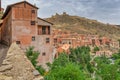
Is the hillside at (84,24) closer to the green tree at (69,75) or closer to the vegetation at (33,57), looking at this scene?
the vegetation at (33,57)

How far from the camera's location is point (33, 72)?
27.3 meters

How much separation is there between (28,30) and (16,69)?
36.0 ft

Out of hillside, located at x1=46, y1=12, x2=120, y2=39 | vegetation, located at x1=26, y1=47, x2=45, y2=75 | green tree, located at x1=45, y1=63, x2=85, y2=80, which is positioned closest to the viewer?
green tree, located at x1=45, y1=63, x2=85, y2=80

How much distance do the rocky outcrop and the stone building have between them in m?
7.98

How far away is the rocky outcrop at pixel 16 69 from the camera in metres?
26.2

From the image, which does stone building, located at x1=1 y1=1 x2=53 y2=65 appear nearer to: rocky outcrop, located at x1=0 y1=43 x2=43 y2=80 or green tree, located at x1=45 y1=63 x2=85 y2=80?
rocky outcrop, located at x1=0 y1=43 x2=43 y2=80

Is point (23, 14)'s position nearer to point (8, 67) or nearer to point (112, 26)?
point (8, 67)

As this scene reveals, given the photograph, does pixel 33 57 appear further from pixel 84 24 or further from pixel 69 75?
pixel 84 24

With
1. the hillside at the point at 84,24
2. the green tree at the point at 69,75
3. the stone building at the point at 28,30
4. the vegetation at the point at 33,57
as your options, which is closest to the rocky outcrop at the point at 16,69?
the green tree at the point at 69,75

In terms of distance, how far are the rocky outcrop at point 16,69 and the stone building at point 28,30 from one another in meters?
7.98

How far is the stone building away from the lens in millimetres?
35969

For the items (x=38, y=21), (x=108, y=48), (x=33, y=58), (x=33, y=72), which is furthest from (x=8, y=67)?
(x=108, y=48)

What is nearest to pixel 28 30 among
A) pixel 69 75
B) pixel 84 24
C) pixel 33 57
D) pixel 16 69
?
pixel 33 57

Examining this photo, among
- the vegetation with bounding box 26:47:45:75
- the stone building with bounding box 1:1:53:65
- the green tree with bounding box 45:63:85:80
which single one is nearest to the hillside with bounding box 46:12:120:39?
the stone building with bounding box 1:1:53:65
